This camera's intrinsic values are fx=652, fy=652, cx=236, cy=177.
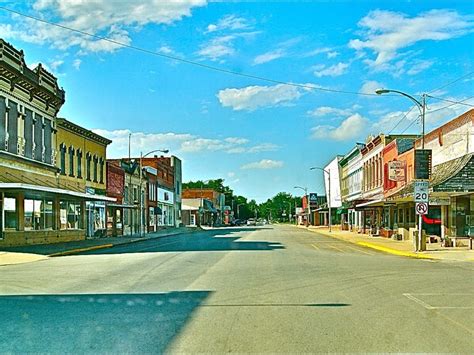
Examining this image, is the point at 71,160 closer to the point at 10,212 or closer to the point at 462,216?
the point at 10,212

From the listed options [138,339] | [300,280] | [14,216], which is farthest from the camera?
[14,216]

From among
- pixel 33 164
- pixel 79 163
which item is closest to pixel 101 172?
pixel 79 163

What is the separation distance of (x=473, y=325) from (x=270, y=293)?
4.83m

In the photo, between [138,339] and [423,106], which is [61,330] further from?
[423,106]

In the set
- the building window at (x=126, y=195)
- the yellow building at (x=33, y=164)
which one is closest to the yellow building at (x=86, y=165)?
the yellow building at (x=33, y=164)

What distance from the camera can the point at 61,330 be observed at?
31.5ft

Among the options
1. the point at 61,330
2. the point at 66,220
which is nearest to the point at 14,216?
the point at 66,220

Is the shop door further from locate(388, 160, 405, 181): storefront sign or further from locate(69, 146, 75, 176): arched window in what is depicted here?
locate(69, 146, 75, 176): arched window

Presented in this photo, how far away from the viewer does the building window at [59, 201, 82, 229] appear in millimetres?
42531

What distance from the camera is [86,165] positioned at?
48719 millimetres

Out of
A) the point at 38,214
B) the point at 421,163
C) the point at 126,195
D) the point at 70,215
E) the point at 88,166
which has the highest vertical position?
the point at 88,166

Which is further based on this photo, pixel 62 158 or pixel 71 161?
pixel 71 161

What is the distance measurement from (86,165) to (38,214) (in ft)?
36.1

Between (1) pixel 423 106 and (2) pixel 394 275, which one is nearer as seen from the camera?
(2) pixel 394 275
